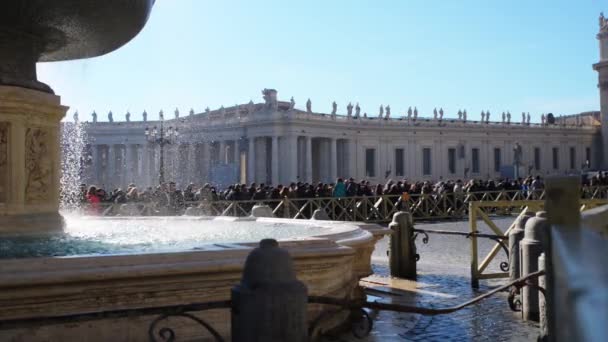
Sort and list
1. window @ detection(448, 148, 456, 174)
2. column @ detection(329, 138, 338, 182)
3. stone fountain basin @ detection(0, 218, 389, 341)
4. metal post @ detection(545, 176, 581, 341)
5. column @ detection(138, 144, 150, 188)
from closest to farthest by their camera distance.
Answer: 1. metal post @ detection(545, 176, 581, 341)
2. stone fountain basin @ detection(0, 218, 389, 341)
3. column @ detection(329, 138, 338, 182)
4. column @ detection(138, 144, 150, 188)
5. window @ detection(448, 148, 456, 174)

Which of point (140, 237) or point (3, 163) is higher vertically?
point (3, 163)

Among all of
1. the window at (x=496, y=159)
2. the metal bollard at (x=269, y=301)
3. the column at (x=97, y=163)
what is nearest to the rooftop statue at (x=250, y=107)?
the column at (x=97, y=163)

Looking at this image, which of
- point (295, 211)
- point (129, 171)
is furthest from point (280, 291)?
point (129, 171)

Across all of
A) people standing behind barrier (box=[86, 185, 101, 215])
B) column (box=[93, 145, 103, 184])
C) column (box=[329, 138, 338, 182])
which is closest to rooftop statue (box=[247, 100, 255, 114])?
column (box=[329, 138, 338, 182])

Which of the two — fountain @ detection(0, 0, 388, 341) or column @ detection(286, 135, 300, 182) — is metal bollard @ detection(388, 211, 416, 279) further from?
column @ detection(286, 135, 300, 182)

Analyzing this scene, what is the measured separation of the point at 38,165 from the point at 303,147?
53136 mm

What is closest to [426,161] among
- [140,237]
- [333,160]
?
[333,160]

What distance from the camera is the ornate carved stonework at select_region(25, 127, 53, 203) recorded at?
21.2ft

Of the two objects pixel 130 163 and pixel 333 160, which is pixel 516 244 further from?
pixel 130 163

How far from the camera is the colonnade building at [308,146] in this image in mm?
59375

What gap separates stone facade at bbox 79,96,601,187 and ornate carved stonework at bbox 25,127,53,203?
166ft

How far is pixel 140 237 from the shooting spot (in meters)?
6.89

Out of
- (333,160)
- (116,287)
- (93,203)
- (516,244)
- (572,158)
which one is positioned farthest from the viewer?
(572,158)

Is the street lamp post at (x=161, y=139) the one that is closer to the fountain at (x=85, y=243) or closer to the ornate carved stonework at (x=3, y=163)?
the fountain at (x=85, y=243)
